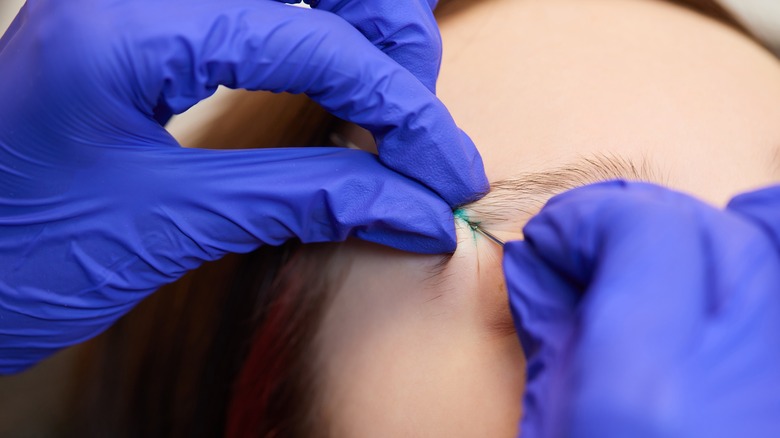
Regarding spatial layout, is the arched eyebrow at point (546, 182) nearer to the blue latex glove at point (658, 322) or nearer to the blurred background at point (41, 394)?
the blue latex glove at point (658, 322)

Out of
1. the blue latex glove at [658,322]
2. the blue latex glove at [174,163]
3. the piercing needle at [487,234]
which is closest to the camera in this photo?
the blue latex glove at [658,322]

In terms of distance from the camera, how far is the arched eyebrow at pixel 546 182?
75 cm

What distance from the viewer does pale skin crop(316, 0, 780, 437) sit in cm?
70

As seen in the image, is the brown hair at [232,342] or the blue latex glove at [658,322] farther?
the brown hair at [232,342]

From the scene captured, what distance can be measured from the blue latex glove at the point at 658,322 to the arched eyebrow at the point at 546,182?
0.37 ft

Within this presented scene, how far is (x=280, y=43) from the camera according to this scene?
713 millimetres

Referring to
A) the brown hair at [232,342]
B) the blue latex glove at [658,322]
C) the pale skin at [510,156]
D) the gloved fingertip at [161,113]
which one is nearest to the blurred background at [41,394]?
the brown hair at [232,342]

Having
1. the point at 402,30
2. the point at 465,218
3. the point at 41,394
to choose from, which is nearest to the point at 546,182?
the point at 465,218

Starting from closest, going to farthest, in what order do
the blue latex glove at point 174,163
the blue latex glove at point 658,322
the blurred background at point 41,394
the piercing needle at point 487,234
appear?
the blue latex glove at point 658,322
the blue latex glove at point 174,163
the piercing needle at point 487,234
the blurred background at point 41,394

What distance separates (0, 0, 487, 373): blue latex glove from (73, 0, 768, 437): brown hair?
0.32 feet

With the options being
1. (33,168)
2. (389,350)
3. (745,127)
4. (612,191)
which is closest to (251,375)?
(389,350)

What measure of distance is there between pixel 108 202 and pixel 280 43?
27 cm

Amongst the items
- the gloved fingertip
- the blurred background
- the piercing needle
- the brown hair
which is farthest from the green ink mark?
the blurred background

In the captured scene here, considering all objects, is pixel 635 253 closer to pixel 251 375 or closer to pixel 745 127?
pixel 745 127
